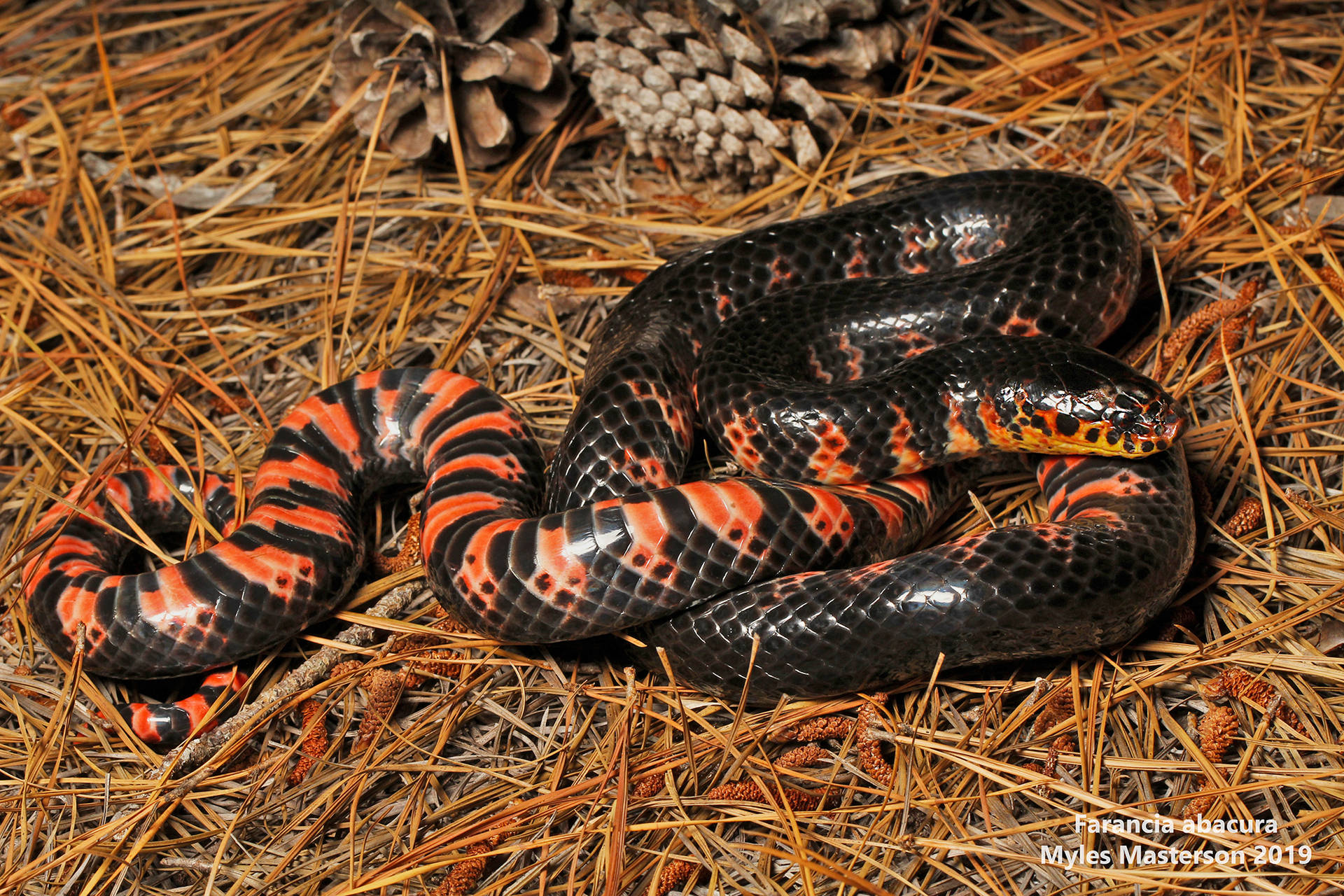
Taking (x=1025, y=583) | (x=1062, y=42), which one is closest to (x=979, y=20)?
(x=1062, y=42)

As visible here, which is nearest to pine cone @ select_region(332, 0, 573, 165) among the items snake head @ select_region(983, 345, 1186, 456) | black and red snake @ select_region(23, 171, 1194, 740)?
black and red snake @ select_region(23, 171, 1194, 740)

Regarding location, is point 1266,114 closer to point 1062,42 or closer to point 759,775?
point 1062,42

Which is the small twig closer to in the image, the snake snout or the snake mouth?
the snake mouth

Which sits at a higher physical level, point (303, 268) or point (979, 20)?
point (979, 20)

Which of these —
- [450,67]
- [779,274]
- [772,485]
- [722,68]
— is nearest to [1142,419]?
[772,485]

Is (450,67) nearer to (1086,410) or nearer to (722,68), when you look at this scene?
(722,68)
